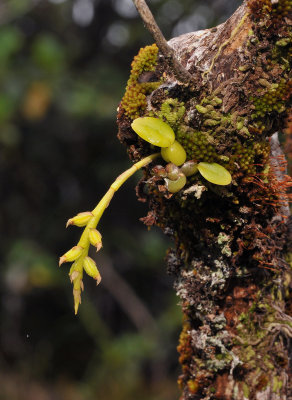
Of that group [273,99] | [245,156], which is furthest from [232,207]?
Result: [273,99]

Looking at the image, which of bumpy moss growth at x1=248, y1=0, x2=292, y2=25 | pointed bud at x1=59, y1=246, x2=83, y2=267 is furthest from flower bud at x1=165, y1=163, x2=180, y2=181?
bumpy moss growth at x1=248, y1=0, x2=292, y2=25

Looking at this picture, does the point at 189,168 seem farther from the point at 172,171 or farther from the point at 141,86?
the point at 141,86

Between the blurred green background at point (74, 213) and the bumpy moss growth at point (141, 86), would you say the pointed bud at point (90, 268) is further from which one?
the blurred green background at point (74, 213)

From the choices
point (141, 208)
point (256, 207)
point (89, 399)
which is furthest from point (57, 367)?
point (256, 207)

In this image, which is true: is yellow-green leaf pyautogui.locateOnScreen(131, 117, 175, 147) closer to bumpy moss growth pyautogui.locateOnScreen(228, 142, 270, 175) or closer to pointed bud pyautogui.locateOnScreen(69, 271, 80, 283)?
bumpy moss growth pyautogui.locateOnScreen(228, 142, 270, 175)

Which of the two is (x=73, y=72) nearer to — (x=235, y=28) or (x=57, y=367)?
(x=57, y=367)
